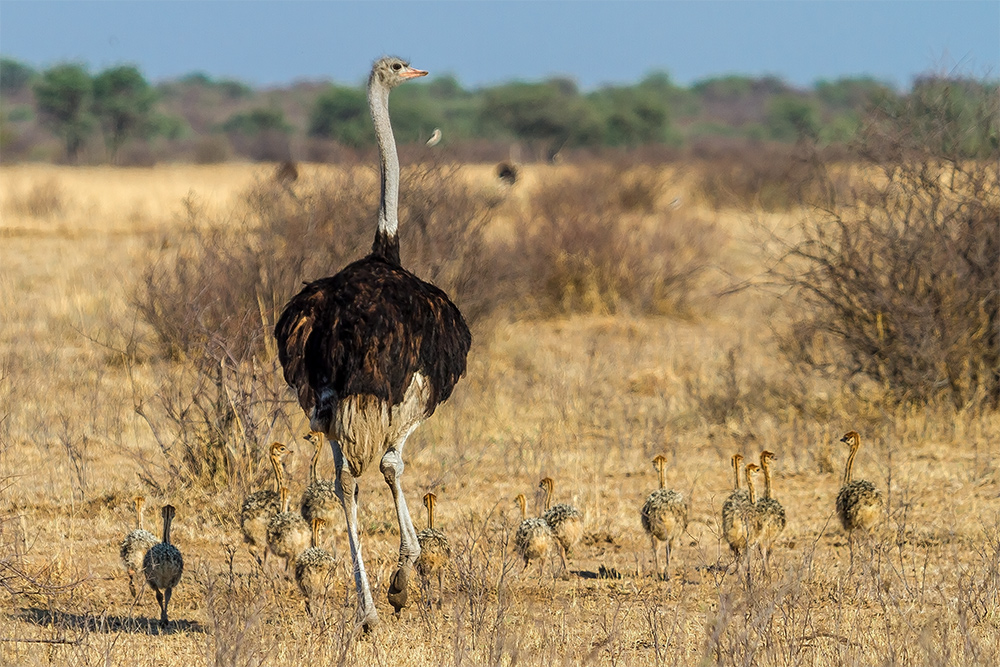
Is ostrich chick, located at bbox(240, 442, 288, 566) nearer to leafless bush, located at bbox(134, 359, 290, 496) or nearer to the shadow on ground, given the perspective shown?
the shadow on ground

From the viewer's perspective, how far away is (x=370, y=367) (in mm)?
5465

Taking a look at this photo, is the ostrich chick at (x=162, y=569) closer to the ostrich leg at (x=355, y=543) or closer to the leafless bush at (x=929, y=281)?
the ostrich leg at (x=355, y=543)

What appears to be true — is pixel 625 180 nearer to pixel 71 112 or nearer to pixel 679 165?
pixel 679 165

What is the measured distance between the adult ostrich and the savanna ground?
430 millimetres

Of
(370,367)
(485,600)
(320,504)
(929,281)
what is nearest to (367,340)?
(370,367)

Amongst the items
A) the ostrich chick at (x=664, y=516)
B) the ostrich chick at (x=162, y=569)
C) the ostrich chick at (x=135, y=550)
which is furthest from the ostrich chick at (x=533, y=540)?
the ostrich chick at (x=135, y=550)

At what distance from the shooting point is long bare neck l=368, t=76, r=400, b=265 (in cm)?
647

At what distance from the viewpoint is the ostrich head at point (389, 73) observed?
6.94m

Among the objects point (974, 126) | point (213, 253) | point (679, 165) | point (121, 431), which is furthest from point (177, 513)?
point (679, 165)

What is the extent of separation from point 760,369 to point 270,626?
23.4 ft

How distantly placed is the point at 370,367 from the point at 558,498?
2.91 metres

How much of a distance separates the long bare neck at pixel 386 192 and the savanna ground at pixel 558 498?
132 centimetres

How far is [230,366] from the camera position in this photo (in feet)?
27.0

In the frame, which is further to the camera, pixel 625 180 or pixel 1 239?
pixel 625 180
